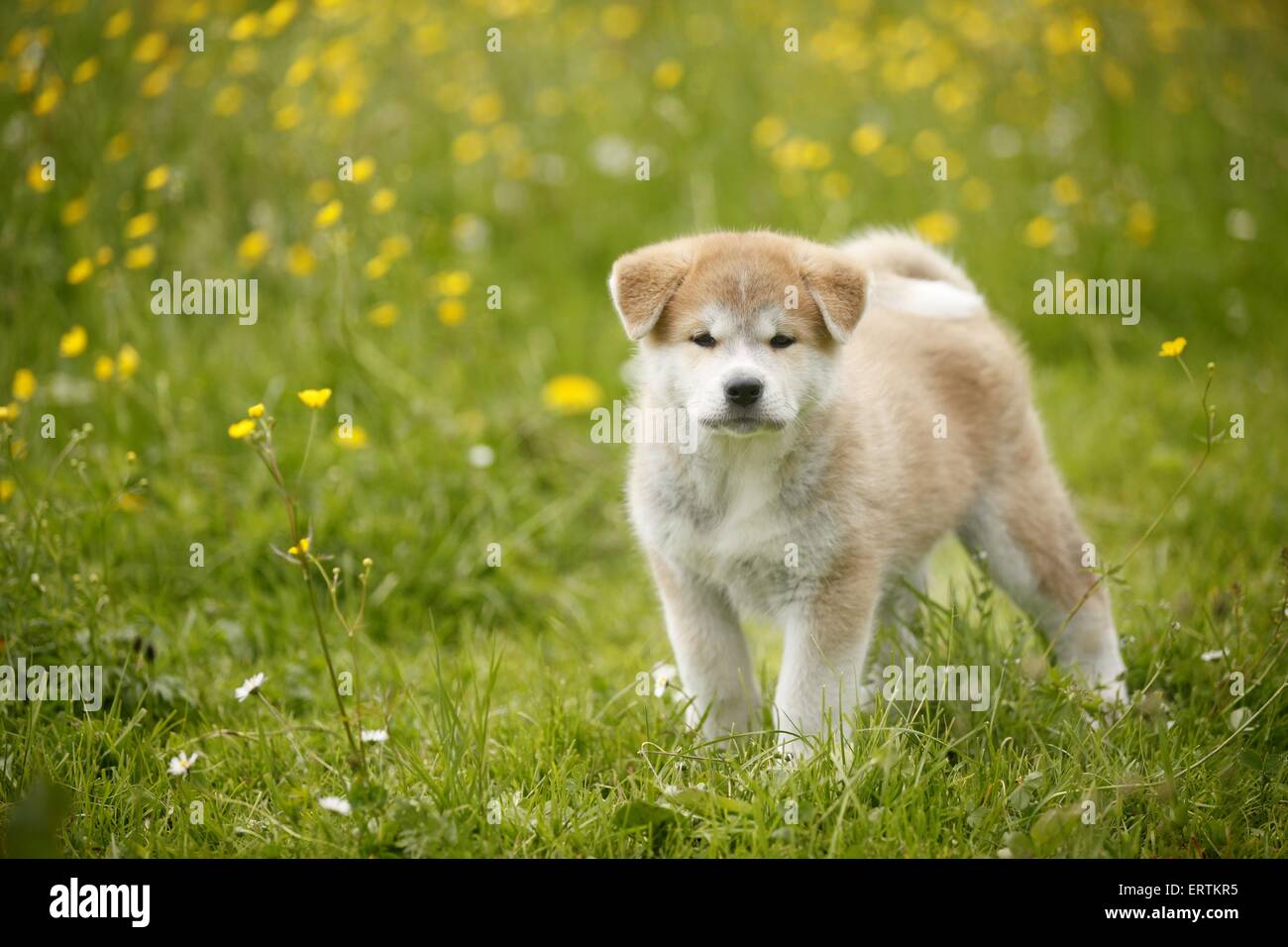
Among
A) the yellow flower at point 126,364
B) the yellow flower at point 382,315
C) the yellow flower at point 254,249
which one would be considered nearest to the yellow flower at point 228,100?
the yellow flower at point 254,249

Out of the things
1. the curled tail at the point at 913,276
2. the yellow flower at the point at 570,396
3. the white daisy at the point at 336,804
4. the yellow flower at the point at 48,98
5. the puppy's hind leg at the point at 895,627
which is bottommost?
the white daisy at the point at 336,804

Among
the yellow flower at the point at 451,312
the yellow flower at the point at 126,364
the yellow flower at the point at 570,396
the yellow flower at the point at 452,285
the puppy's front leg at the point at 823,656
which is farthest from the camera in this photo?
the yellow flower at the point at 570,396

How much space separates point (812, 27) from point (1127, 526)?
4532 mm

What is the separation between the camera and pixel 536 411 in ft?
17.6

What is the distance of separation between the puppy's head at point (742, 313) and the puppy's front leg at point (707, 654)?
52 cm

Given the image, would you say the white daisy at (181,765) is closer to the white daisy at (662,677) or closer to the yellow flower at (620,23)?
the white daisy at (662,677)

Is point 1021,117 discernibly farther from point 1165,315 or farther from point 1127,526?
point 1127,526

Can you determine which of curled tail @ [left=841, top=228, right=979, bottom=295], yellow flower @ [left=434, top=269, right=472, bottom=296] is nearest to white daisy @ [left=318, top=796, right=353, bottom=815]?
curled tail @ [left=841, top=228, right=979, bottom=295]

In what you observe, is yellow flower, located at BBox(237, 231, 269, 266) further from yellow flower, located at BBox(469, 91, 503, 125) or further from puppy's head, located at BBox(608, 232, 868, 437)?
puppy's head, located at BBox(608, 232, 868, 437)

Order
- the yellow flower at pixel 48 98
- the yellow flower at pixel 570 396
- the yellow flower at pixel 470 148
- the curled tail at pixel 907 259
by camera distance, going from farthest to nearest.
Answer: the yellow flower at pixel 470 148 → the yellow flower at pixel 570 396 → the yellow flower at pixel 48 98 → the curled tail at pixel 907 259

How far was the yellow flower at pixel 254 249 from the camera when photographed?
5312 mm

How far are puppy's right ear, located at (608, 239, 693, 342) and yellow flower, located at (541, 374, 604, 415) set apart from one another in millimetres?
2049

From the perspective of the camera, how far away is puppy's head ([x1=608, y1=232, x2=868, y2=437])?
10.6 feet

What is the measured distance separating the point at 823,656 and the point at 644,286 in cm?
107
